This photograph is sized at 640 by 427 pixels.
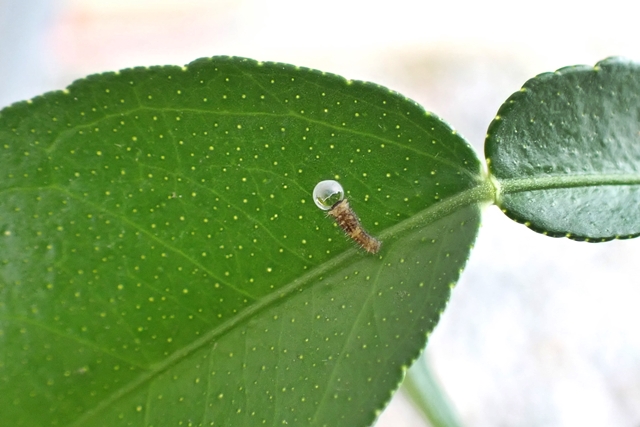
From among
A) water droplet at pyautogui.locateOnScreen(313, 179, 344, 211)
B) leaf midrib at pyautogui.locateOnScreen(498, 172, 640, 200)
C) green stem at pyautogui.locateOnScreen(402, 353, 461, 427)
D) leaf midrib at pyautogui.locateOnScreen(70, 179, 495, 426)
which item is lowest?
green stem at pyautogui.locateOnScreen(402, 353, 461, 427)

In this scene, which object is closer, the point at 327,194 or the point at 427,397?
the point at 327,194

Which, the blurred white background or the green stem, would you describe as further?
the blurred white background

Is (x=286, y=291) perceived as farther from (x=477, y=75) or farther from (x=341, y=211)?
(x=477, y=75)

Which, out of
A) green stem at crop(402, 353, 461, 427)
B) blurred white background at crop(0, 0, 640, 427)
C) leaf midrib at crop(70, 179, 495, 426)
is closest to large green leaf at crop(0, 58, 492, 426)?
leaf midrib at crop(70, 179, 495, 426)

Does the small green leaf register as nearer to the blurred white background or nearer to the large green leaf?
the large green leaf

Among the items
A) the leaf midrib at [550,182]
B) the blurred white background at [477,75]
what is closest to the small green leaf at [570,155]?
the leaf midrib at [550,182]

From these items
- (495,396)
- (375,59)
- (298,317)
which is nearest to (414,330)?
(298,317)

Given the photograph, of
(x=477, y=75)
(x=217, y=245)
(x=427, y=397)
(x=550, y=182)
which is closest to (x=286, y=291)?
(x=217, y=245)
